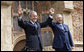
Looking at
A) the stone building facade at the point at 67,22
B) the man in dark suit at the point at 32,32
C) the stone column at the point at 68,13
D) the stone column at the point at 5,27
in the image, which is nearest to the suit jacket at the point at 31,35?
the man in dark suit at the point at 32,32

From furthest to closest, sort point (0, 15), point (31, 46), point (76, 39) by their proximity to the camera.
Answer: point (76, 39), point (0, 15), point (31, 46)

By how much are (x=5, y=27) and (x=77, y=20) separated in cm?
323

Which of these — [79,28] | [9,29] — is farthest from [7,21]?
Result: [79,28]

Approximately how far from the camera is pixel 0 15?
852cm

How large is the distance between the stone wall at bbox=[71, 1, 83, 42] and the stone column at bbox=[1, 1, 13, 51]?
9.64 ft

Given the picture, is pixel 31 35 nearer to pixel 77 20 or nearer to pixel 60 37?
pixel 60 37

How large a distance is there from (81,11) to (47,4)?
1356mm

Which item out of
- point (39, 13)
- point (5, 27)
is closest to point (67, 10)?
point (39, 13)

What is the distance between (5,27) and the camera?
28.0ft

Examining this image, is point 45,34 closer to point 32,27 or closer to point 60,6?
point 60,6

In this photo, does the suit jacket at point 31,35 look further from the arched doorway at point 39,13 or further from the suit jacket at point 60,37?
the arched doorway at point 39,13

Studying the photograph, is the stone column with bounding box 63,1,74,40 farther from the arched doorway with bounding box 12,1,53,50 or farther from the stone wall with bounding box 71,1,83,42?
the arched doorway with bounding box 12,1,53,50

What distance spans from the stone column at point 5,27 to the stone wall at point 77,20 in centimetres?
294

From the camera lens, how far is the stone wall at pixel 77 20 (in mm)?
10570
